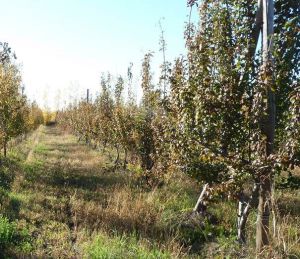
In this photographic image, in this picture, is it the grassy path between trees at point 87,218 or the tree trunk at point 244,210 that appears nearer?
the tree trunk at point 244,210

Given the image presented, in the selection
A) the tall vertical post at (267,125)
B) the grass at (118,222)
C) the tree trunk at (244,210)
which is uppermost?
the tall vertical post at (267,125)

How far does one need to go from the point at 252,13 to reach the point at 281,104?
1360 mm

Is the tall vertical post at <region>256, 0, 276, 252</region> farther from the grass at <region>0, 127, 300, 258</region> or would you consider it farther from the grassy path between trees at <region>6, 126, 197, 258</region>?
the grassy path between trees at <region>6, 126, 197, 258</region>

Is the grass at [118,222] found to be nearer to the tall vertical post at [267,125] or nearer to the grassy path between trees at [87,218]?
the grassy path between trees at [87,218]

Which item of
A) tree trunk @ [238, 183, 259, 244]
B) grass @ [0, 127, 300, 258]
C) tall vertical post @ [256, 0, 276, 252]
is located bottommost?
grass @ [0, 127, 300, 258]

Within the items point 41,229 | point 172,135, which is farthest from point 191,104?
point 41,229

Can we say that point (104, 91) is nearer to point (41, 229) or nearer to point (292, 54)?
point (41, 229)

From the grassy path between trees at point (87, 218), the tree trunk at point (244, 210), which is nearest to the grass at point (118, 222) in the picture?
the grassy path between trees at point (87, 218)

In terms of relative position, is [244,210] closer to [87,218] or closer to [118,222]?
[118,222]

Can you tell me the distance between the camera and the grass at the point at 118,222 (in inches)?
246

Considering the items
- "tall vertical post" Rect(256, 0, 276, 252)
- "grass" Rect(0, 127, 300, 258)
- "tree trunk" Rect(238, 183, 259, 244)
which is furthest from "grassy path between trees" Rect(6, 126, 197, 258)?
"tall vertical post" Rect(256, 0, 276, 252)

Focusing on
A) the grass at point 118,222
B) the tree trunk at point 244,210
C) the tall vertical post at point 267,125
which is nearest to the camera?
the tall vertical post at point 267,125

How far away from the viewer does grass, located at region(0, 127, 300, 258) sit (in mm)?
6246

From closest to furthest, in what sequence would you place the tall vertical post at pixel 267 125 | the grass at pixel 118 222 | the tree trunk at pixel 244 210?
the tall vertical post at pixel 267 125, the tree trunk at pixel 244 210, the grass at pixel 118 222
